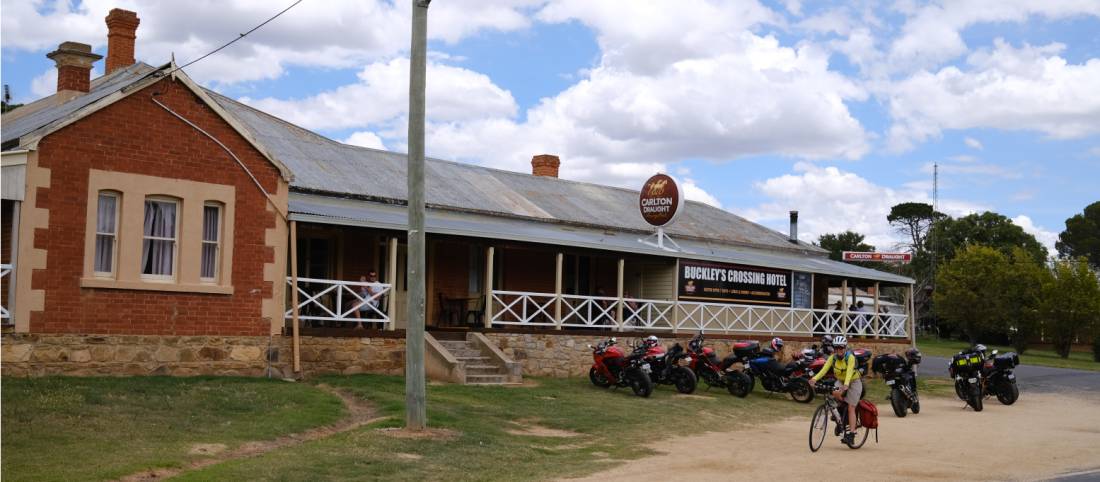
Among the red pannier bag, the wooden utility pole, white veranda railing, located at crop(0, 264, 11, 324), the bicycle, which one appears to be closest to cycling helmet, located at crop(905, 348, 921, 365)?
the bicycle

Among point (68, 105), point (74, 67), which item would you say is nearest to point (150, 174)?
point (68, 105)

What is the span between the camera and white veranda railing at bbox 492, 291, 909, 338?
24594 millimetres

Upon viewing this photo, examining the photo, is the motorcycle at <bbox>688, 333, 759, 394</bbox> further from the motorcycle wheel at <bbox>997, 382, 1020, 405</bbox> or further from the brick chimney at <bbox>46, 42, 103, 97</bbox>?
the brick chimney at <bbox>46, 42, 103, 97</bbox>

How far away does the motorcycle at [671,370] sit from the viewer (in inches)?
826

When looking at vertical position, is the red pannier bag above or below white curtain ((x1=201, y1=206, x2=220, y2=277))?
below

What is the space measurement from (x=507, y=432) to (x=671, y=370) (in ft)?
23.3

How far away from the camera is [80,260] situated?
1634 centimetres

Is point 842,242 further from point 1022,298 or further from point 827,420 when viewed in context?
point 827,420

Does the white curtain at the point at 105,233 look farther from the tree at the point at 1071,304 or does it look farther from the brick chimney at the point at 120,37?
the tree at the point at 1071,304

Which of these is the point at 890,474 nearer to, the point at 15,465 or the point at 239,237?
the point at 15,465

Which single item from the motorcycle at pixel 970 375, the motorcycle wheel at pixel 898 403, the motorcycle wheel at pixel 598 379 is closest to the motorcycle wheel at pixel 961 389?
the motorcycle at pixel 970 375

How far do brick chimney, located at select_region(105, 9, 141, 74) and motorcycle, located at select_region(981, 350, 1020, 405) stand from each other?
783 inches

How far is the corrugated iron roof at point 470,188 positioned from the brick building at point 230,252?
117 mm

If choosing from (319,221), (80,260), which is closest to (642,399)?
(319,221)
